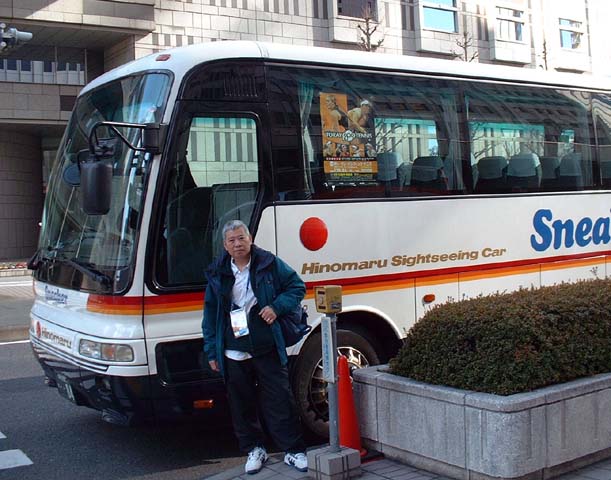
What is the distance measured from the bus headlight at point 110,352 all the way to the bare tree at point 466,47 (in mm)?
30336

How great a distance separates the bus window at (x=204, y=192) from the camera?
18.3 feet

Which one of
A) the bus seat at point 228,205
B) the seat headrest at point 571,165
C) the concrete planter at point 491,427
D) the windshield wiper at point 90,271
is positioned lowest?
the concrete planter at point 491,427

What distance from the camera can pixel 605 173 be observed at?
8695 mm

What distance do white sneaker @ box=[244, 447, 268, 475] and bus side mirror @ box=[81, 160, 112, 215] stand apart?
6.65ft

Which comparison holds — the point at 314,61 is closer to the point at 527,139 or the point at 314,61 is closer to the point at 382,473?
the point at 527,139

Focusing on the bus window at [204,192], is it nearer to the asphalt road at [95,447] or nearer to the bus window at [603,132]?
the asphalt road at [95,447]

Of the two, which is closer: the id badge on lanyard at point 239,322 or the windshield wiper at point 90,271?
the id badge on lanyard at point 239,322

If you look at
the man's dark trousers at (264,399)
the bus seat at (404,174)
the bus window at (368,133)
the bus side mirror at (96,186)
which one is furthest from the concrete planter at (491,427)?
the bus side mirror at (96,186)

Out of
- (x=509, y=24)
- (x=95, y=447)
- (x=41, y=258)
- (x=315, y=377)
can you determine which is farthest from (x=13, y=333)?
(x=509, y=24)

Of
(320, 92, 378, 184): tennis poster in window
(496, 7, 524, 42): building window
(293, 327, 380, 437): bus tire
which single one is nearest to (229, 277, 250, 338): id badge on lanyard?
(293, 327, 380, 437): bus tire

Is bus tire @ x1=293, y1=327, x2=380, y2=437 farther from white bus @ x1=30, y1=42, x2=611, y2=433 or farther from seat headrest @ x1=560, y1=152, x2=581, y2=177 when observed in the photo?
seat headrest @ x1=560, y1=152, x2=581, y2=177

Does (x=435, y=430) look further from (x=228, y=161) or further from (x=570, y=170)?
(x=570, y=170)

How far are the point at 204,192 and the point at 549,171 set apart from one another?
13.7 ft

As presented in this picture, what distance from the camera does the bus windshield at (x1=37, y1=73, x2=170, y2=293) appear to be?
5.52 m
